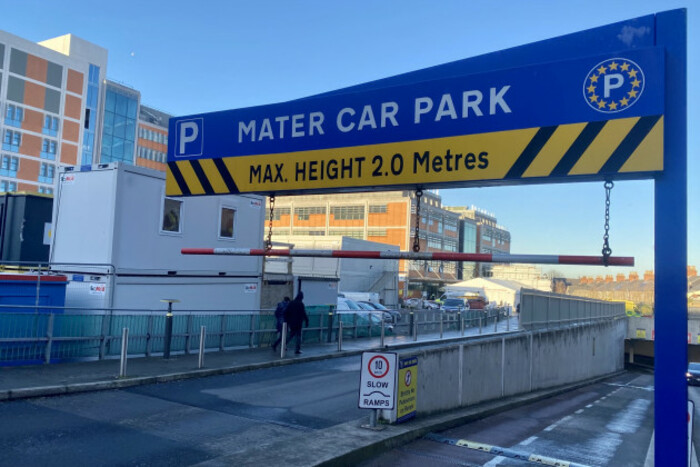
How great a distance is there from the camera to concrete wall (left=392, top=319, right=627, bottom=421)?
400 inches

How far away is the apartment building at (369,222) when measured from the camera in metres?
78.4

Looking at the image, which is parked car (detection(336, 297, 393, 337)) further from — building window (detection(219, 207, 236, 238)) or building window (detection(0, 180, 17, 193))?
building window (detection(0, 180, 17, 193))

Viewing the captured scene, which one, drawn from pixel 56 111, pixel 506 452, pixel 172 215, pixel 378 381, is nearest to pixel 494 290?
pixel 56 111

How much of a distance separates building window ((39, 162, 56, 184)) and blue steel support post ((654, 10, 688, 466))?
Result: 251ft

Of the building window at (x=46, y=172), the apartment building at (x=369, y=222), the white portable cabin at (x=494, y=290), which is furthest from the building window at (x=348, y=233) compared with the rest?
the building window at (x=46, y=172)

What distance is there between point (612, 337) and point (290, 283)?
24340 millimetres

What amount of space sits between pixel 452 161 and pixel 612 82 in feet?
4.05

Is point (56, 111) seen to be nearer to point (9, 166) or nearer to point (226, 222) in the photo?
point (9, 166)

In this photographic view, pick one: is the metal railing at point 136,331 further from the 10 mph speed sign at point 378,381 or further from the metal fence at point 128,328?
the 10 mph speed sign at point 378,381

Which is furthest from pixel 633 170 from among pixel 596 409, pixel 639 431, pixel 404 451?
pixel 596 409

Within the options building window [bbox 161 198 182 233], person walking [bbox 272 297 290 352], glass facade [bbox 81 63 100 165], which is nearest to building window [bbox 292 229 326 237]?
glass facade [bbox 81 63 100 165]

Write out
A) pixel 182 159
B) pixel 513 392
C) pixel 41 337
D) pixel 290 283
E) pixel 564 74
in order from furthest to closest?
pixel 290 283, pixel 513 392, pixel 41 337, pixel 182 159, pixel 564 74

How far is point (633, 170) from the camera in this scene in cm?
399

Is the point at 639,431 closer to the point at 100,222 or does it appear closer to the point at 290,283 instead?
the point at 290,283
